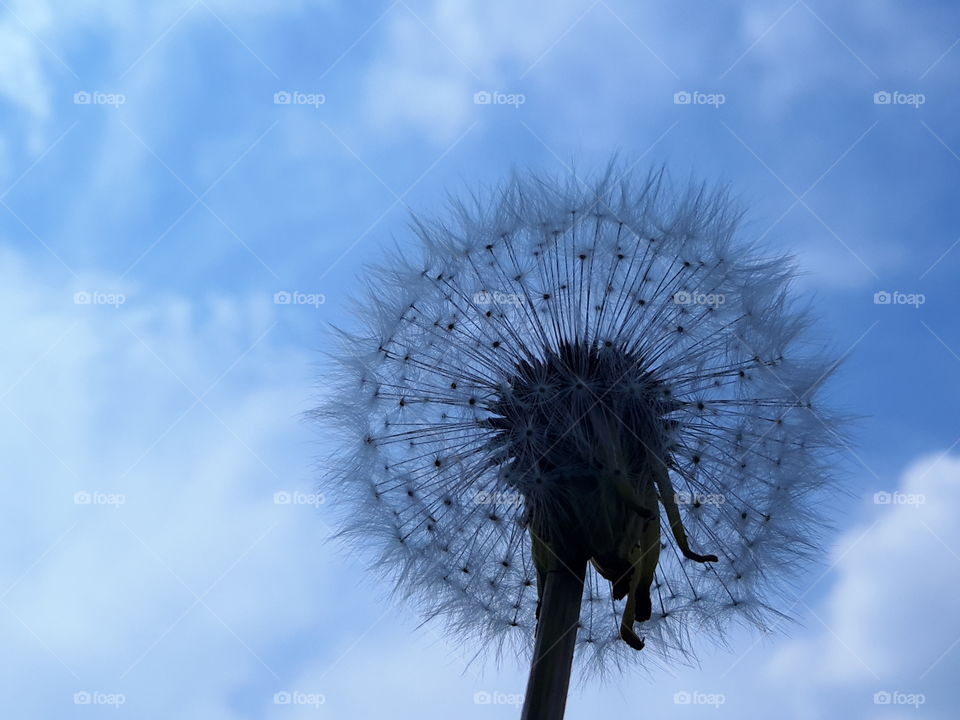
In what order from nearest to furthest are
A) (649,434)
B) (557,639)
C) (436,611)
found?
1. (557,639)
2. (649,434)
3. (436,611)

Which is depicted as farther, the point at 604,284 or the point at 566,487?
the point at 604,284

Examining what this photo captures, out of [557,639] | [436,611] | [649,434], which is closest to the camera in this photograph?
[557,639]

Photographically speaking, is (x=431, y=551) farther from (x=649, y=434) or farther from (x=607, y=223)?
(x=607, y=223)

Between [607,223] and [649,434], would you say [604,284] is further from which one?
[649,434]

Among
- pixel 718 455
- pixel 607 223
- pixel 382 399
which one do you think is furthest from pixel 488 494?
pixel 607 223

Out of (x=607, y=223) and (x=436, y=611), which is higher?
(x=607, y=223)

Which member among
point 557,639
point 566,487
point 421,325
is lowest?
point 557,639
